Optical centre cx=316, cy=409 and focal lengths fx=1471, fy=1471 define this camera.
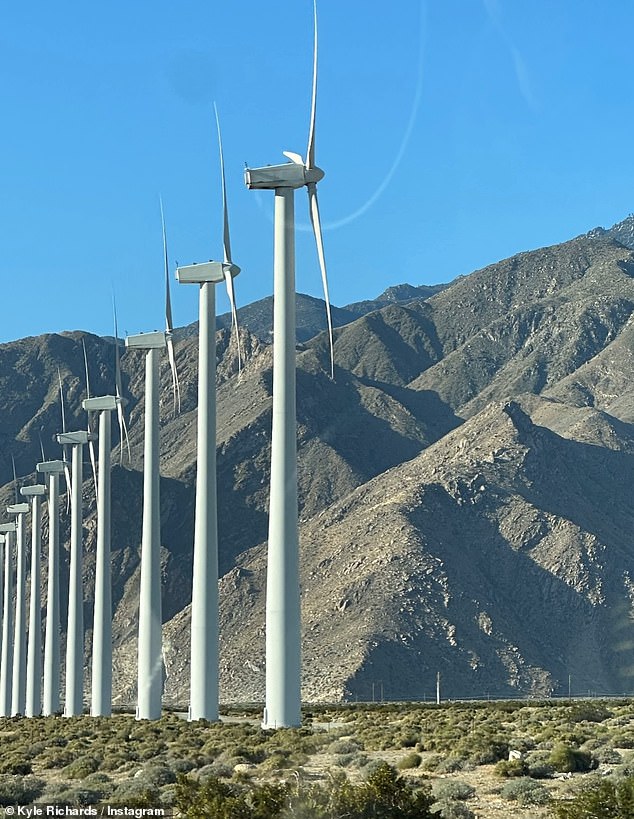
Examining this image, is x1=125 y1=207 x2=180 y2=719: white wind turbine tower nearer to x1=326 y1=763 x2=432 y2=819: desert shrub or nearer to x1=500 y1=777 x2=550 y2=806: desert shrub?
x1=500 y1=777 x2=550 y2=806: desert shrub

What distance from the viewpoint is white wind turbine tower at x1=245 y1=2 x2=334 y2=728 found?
46.4 metres

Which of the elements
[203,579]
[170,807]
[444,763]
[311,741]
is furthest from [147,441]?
[170,807]

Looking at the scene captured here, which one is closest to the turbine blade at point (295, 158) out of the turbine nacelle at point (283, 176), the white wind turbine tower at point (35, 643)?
the turbine nacelle at point (283, 176)

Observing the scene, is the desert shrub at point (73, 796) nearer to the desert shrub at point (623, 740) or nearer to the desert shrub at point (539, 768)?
the desert shrub at point (539, 768)

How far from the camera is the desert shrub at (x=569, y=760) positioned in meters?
32.7

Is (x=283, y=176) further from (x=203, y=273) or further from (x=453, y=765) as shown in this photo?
(x=453, y=765)

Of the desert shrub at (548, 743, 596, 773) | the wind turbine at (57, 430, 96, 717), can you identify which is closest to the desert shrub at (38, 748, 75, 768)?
the desert shrub at (548, 743, 596, 773)

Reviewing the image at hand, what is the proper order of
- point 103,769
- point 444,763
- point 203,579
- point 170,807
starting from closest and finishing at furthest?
point 170,807 < point 444,763 < point 103,769 < point 203,579

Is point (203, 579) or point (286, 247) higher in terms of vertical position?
point (286, 247)

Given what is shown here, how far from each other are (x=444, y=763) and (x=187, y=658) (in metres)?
156

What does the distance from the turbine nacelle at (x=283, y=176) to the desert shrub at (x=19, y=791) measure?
2480 centimetres

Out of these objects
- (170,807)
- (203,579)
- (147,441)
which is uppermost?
(147,441)

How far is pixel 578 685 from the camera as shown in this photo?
17275 cm

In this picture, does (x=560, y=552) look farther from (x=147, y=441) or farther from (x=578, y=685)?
(x=147, y=441)
